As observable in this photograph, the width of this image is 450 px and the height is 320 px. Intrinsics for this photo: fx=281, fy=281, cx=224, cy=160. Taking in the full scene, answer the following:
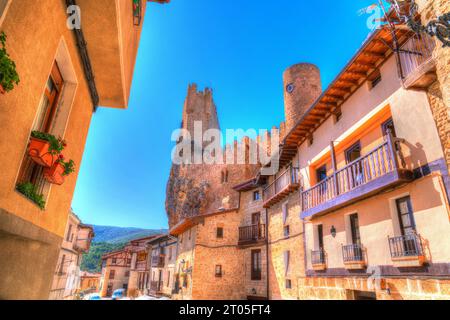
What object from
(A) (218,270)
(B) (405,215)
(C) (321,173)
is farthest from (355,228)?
(A) (218,270)

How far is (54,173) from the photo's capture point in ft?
14.3

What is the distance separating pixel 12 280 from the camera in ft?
13.7

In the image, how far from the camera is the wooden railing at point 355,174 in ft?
25.6

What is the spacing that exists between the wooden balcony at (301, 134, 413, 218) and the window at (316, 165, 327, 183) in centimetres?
119

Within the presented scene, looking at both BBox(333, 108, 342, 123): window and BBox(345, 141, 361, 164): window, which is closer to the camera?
BBox(345, 141, 361, 164): window

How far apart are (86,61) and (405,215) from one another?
8.81 meters

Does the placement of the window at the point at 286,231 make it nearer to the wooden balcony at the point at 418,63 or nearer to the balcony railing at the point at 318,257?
the balcony railing at the point at 318,257

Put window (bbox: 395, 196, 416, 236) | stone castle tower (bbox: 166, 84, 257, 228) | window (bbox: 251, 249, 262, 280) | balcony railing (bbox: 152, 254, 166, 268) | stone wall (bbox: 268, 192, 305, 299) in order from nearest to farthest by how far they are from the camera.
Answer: window (bbox: 395, 196, 416, 236) → stone wall (bbox: 268, 192, 305, 299) → window (bbox: 251, 249, 262, 280) → balcony railing (bbox: 152, 254, 166, 268) → stone castle tower (bbox: 166, 84, 257, 228)

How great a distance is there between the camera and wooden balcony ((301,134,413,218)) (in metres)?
7.54

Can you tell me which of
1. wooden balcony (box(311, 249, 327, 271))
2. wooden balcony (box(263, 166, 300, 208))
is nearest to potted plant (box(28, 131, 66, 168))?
wooden balcony (box(311, 249, 327, 271))

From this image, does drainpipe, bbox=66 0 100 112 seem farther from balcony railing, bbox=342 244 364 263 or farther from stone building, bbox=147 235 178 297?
stone building, bbox=147 235 178 297

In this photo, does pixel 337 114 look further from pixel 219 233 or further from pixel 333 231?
pixel 219 233

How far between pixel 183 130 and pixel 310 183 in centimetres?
4085

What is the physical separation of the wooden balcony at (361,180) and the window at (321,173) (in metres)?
1.19
